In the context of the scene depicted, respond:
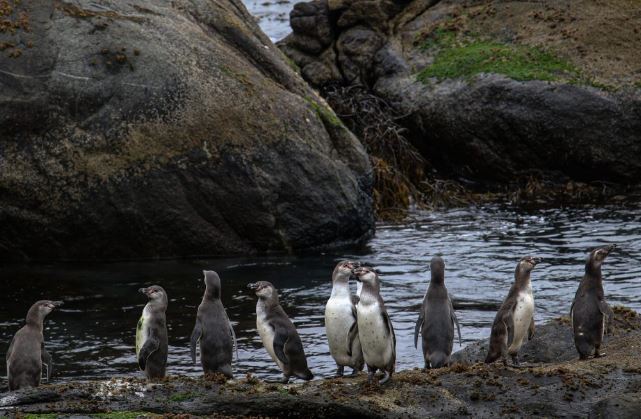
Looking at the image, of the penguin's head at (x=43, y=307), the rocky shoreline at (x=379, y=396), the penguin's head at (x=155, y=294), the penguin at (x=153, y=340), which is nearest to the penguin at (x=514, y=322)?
the rocky shoreline at (x=379, y=396)

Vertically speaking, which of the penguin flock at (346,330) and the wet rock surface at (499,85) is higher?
the wet rock surface at (499,85)

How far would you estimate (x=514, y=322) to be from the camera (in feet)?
34.0

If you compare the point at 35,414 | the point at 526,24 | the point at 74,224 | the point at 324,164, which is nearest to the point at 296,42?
the point at 526,24

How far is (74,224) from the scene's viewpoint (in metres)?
16.6

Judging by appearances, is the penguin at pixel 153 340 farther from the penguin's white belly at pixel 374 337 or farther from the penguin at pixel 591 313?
the penguin at pixel 591 313

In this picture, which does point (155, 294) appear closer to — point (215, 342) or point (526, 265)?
point (215, 342)

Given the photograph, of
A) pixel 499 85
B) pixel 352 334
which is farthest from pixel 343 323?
pixel 499 85

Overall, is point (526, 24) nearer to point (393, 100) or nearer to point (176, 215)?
point (393, 100)

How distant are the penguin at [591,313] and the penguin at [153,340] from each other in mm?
3782

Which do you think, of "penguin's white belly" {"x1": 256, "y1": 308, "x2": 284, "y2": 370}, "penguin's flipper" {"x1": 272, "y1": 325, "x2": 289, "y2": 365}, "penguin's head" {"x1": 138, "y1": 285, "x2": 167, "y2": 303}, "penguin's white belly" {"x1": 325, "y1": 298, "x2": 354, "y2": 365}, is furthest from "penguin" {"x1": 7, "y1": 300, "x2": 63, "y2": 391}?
"penguin's white belly" {"x1": 325, "y1": 298, "x2": 354, "y2": 365}

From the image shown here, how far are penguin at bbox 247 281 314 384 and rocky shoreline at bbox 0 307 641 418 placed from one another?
1.21 meters

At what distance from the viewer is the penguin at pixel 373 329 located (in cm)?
984

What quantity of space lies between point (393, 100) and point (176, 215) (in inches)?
291

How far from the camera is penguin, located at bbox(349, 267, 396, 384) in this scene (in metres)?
9.84
